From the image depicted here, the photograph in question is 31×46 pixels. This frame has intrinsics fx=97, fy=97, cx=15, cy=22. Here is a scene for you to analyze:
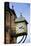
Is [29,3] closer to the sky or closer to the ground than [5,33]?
closer to the sky

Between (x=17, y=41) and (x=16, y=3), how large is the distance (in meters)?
0.39

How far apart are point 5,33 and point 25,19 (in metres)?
0.25

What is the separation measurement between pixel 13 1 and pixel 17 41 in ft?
1.36

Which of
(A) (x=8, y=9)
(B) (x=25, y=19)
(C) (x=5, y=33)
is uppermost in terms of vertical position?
(A) (x=8, y=9)

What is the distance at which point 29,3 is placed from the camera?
1.04 meters

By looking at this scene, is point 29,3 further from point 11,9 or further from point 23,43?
point 23,43

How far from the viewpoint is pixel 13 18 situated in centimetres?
100

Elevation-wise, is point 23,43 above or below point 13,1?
below

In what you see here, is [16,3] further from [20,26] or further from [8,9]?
[20,26]

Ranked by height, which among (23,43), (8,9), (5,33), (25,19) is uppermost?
(8,9)

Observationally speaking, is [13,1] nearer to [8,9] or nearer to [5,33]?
[8,9]
